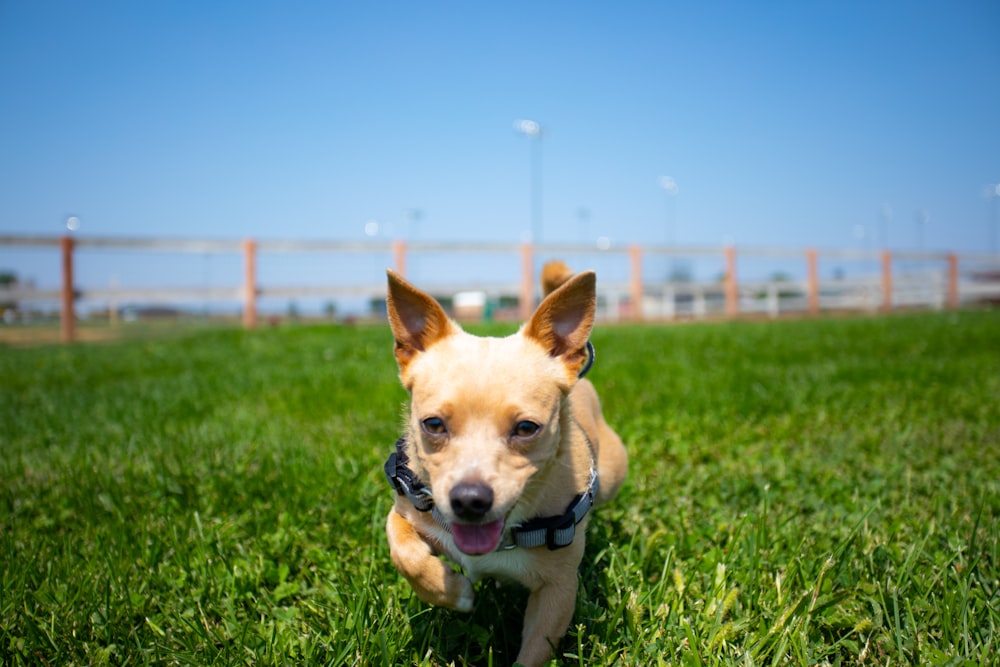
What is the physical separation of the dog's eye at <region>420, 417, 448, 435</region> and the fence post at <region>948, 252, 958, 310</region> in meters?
28.8

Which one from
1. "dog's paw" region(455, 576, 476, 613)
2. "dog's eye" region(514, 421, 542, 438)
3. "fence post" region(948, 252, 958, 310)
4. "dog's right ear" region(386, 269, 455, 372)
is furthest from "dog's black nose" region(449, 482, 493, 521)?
"fence post" region(948, 252, 958, 310)

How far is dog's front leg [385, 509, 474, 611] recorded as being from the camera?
2.02 m

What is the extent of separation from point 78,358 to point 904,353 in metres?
10.1

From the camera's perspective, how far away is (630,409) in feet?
16.0

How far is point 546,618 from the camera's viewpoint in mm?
2031

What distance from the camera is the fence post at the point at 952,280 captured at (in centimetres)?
2573

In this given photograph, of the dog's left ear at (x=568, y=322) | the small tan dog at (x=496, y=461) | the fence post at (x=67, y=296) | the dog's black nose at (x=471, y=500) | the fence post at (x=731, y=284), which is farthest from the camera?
the fence post at (x=731, y=284)

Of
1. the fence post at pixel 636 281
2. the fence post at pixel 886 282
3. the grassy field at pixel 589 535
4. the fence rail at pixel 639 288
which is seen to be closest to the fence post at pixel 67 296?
the fence rail at pixel 639 288

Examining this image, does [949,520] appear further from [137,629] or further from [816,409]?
[137,629]

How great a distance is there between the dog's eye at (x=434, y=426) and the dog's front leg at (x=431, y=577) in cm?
35

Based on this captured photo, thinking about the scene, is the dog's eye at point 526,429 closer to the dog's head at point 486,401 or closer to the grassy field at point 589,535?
the dog's head at point 486,401

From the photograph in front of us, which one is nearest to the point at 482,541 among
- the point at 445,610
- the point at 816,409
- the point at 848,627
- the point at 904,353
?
the point at 445,610

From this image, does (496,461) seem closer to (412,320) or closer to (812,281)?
(412,320)

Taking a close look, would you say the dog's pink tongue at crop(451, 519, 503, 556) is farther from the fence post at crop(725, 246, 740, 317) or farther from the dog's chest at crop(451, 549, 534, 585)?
the fence post at crop(725, 246, 740, 317)
